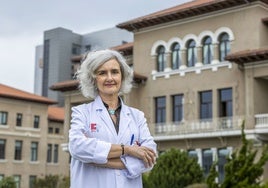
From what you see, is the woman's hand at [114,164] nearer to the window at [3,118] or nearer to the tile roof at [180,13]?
the tile roof at [180,13]

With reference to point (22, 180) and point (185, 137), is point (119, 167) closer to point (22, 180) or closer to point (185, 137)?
point (185, 137)

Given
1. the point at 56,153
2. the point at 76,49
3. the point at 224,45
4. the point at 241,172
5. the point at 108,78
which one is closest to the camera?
the point at 108,78

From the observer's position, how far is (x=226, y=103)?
28.9 metres

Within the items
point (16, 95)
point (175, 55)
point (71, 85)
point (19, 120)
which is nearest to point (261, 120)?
point (175, 55)

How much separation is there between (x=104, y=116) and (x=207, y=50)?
1066 inches

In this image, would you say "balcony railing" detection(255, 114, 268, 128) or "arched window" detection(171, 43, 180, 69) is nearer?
"balcony railing" detection(255, 114, 268, 128)

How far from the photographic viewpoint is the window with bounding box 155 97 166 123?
103 feet

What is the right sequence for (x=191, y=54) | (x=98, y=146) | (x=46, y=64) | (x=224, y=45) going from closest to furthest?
(x=98, y=146)
(x=224, y=45)
(x=191, y=54)
(x=46, y=64)

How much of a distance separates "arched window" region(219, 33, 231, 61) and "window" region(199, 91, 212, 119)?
76.3 inches

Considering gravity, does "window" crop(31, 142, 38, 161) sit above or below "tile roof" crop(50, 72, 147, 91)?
below

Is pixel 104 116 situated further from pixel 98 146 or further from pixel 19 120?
pixel 19 120

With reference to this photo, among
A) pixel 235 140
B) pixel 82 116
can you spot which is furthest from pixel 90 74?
pixel 235 140

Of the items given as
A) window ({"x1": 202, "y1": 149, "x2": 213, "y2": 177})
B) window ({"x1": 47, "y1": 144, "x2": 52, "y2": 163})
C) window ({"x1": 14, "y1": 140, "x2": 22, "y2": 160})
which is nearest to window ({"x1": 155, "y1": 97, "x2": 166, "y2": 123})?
window ({"x1": 202, "y1": 149, "x2": 213, "y2": 177})

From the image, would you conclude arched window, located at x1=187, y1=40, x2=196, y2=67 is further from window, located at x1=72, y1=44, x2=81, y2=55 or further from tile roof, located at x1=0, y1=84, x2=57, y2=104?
window, located at x1=72, y1=44, x2=81, y2=55
